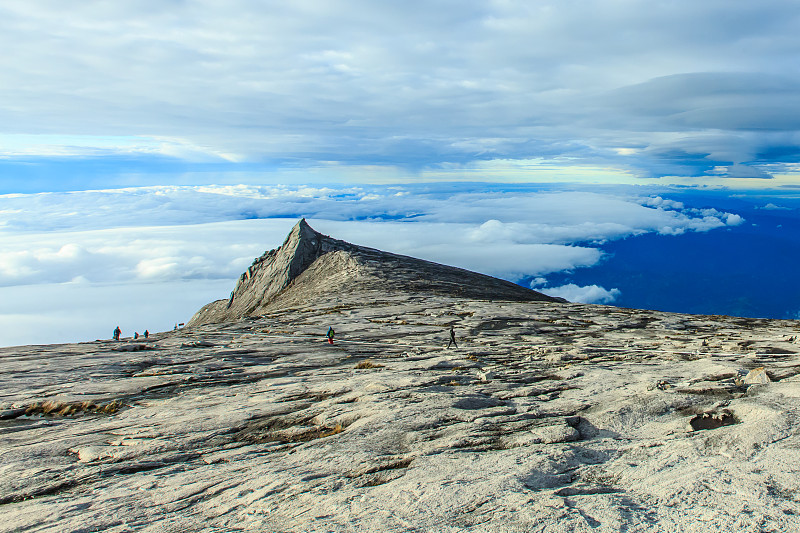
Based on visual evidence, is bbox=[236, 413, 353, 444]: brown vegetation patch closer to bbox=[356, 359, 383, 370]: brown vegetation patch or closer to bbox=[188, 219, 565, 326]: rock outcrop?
bbox=[356, 359, 383, 370]: brown vegetation patch

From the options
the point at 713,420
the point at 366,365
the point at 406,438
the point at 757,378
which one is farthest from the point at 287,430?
the point at 757,378

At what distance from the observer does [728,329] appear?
35.0m

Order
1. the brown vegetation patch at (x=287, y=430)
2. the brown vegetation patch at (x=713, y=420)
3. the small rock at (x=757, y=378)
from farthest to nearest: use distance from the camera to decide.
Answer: the small rock at (x=757, y=378) → the brown vegetation patch at (x=287, y=430) → the brown vegetation patch at (x=713, y=420)

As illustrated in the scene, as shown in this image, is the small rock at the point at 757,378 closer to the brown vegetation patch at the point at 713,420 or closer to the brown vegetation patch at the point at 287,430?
the brown vegetation patch at the point at 713,420

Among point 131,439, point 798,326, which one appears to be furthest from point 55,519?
point 798,326

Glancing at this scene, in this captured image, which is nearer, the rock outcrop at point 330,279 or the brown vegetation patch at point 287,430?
the brown vegetation patch at point 287,430

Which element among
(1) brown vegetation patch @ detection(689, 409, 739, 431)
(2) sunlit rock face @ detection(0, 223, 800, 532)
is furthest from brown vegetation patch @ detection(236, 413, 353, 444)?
(1) brown vegetation patch @ detection(689, 409, 739, 431)

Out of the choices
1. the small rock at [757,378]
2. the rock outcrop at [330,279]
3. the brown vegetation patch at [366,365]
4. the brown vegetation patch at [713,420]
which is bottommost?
the brown vegetation patch at [713,420]

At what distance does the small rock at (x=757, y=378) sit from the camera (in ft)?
51.4

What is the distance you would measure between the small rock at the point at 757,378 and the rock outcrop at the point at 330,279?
127ft

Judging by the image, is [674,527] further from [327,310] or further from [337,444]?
[327,310]

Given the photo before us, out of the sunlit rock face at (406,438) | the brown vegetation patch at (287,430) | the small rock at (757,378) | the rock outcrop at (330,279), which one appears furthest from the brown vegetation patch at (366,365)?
the rock outcrop at (330,279)

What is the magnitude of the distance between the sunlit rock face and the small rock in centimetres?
8

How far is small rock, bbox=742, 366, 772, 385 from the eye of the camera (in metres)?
15.7
